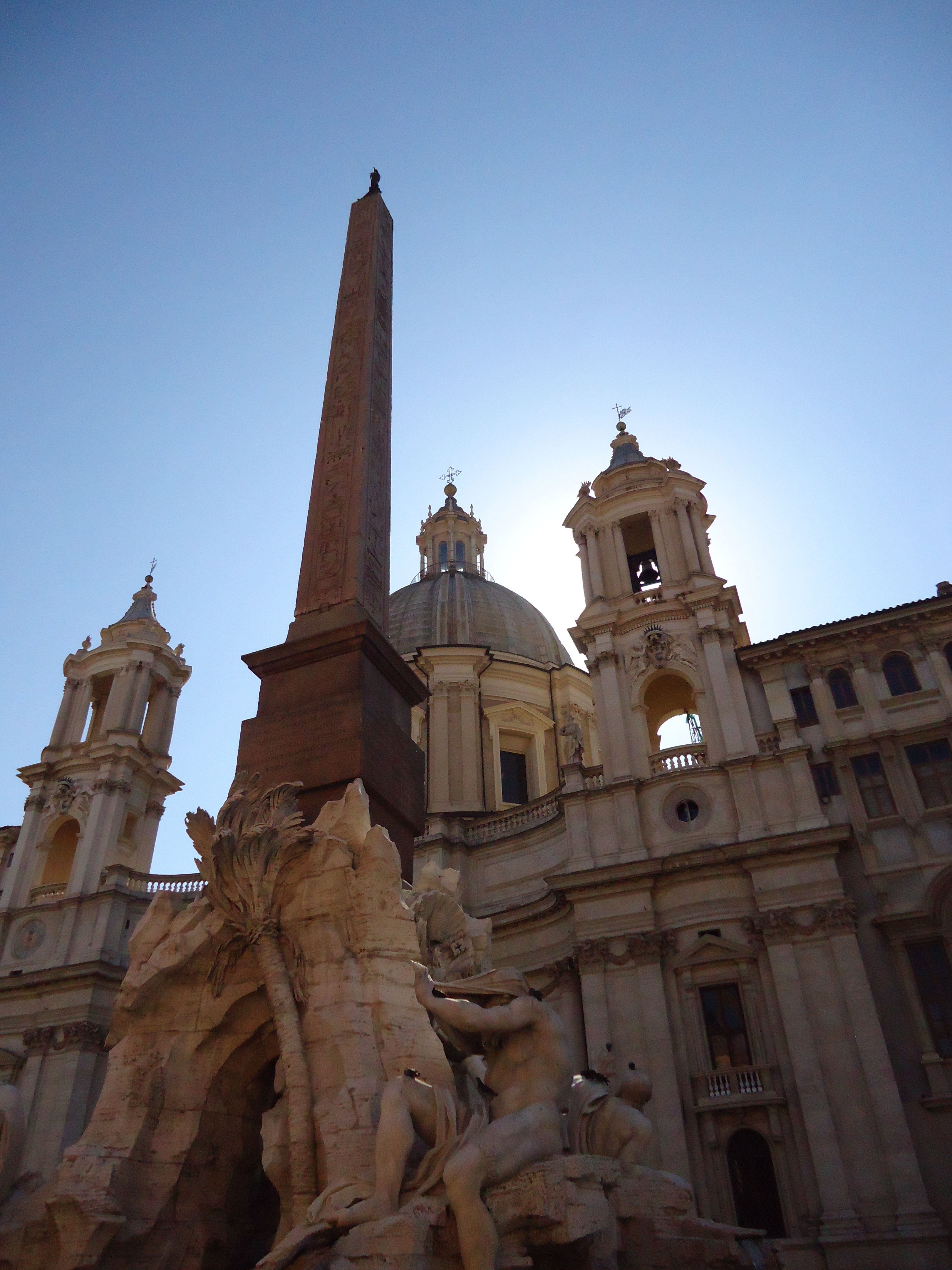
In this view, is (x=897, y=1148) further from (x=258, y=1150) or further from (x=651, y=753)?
(x=258, y=1150)

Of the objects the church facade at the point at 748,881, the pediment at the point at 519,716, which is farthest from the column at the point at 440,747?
the pediment at the point at 519,716

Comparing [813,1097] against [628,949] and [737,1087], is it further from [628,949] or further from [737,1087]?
[628,949]

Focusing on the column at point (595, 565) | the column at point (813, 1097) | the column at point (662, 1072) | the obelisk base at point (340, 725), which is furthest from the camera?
the column at point (595, 565)

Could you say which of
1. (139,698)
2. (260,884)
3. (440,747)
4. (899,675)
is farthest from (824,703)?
(139,698)

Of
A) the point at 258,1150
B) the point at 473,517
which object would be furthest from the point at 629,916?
A: the point at 473,517

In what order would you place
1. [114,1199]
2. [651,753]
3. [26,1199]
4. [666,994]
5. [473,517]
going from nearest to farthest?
[114,1199] → [26,1199] → [666,994] → [651,753] → [473,517]

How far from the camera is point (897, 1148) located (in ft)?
57.6

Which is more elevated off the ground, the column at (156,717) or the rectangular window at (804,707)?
the column at (156,717)

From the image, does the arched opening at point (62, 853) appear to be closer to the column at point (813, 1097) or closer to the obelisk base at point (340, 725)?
the column at point (813, 1097)

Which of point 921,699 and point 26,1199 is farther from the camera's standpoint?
point 921,699

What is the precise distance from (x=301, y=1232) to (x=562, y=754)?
2716 cm

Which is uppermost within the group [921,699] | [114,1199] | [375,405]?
[921,699]

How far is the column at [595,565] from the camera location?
92.4ft

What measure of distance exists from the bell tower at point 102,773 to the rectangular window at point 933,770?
23162 millimetres
